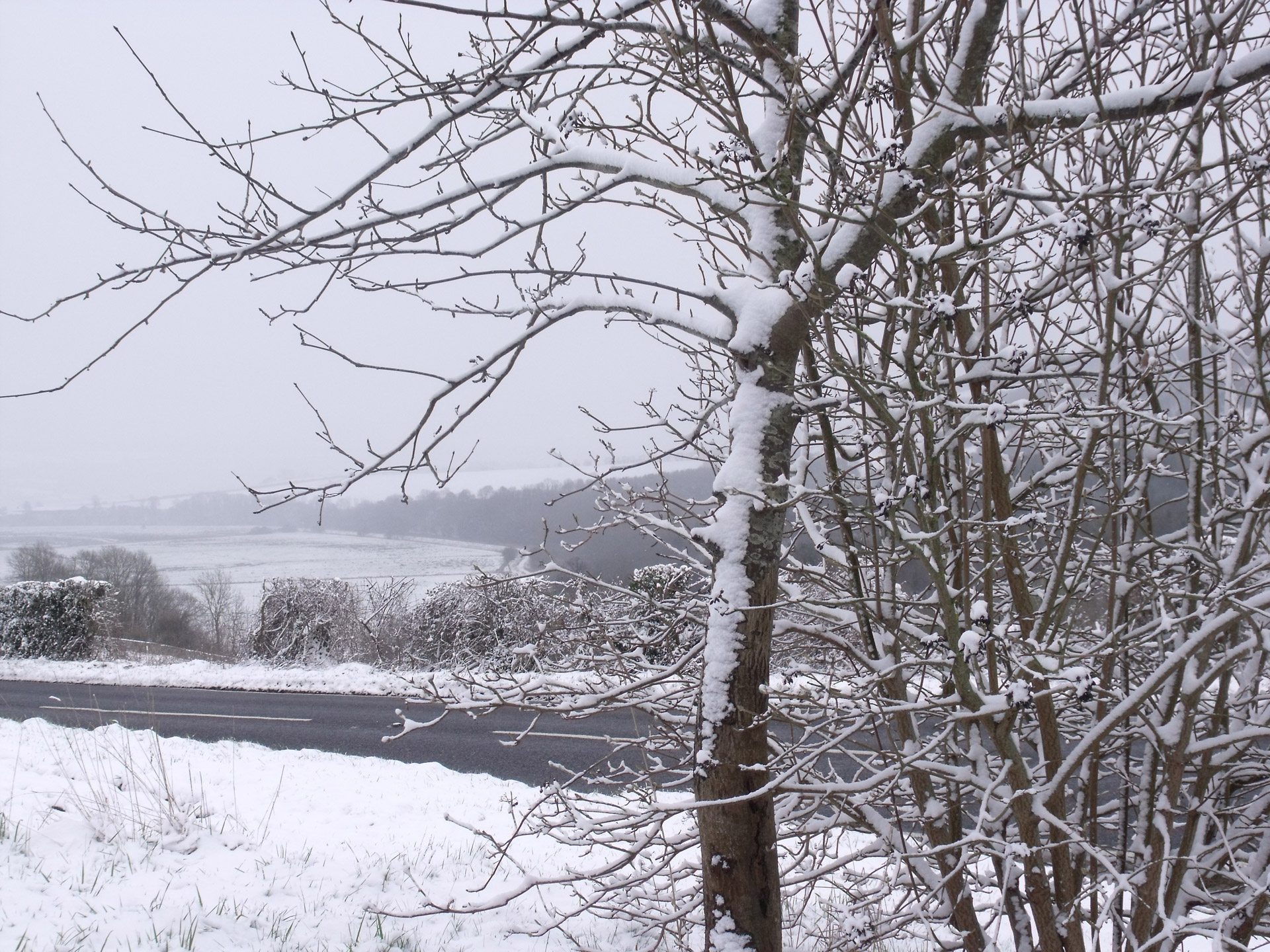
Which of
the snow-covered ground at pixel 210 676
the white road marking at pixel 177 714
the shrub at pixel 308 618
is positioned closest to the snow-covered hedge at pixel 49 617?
the snow-covered ground at pixel 210 676

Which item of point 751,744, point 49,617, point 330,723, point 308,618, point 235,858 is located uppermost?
point 751,744

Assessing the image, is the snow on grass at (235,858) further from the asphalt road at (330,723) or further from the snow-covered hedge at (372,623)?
the snow-covered hedge at (372,623)

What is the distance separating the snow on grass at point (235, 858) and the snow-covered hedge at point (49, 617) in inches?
470

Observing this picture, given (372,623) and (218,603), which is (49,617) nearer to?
(372,623)

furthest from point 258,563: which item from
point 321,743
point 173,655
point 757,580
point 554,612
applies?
point 757,580

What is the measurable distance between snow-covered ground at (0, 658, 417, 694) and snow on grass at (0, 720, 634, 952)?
21.6ft

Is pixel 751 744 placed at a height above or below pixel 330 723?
above

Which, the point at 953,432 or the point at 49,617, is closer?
the point at 953,432

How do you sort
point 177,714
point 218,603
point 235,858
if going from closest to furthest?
point 235,858 → point 177,714 → point 218,603

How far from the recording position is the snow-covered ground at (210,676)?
46.4ft

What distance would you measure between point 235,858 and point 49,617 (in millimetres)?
16901

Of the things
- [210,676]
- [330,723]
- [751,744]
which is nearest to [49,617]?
[210,676]

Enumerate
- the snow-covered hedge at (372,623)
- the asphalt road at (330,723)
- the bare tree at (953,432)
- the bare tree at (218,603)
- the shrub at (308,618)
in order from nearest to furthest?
the bare tree at (953,432) → the asphalt road at (330,723) → the snow-covered hedge at (372,623) → the shrub at (308,618) → the bare tree at (218,603)

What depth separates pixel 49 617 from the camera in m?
17.6
